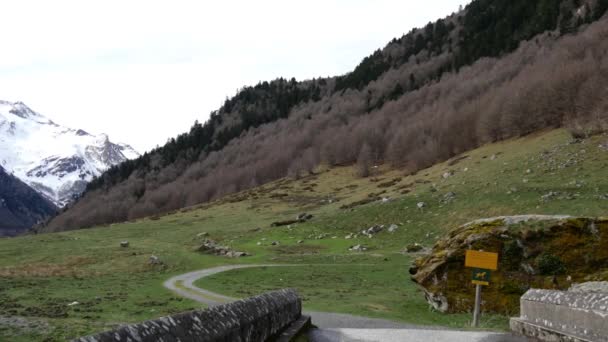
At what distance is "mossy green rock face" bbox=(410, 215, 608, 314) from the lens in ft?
67.7

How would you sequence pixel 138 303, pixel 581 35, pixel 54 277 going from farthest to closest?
1. pixel 581 35
2. pixel 54 277
3. pixel 138 303

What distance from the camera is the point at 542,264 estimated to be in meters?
21.2

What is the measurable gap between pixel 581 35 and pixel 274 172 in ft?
356

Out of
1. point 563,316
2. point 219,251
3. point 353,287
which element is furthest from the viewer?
point 219,251

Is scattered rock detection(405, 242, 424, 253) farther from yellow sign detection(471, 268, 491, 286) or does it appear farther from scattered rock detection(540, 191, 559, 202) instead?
yellow sign detection(471, 268, 491, 286)

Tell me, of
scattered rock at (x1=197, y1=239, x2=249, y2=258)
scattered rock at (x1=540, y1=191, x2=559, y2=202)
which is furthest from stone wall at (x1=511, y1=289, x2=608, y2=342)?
scattered rock at (x1=197, y1=239, x2=249, y2=258)

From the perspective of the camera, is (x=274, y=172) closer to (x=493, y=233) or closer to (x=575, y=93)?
(x=575, y=93)

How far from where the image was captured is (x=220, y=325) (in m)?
7.84

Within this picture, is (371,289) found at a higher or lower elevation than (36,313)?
lower

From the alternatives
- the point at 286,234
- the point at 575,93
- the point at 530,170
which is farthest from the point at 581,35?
the point at 286,234

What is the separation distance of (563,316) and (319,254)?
141ft

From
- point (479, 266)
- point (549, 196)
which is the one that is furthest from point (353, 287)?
point (549, 196)

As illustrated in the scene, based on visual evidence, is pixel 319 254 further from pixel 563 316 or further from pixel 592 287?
pixel 563 316

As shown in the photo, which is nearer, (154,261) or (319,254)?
(154,261)
